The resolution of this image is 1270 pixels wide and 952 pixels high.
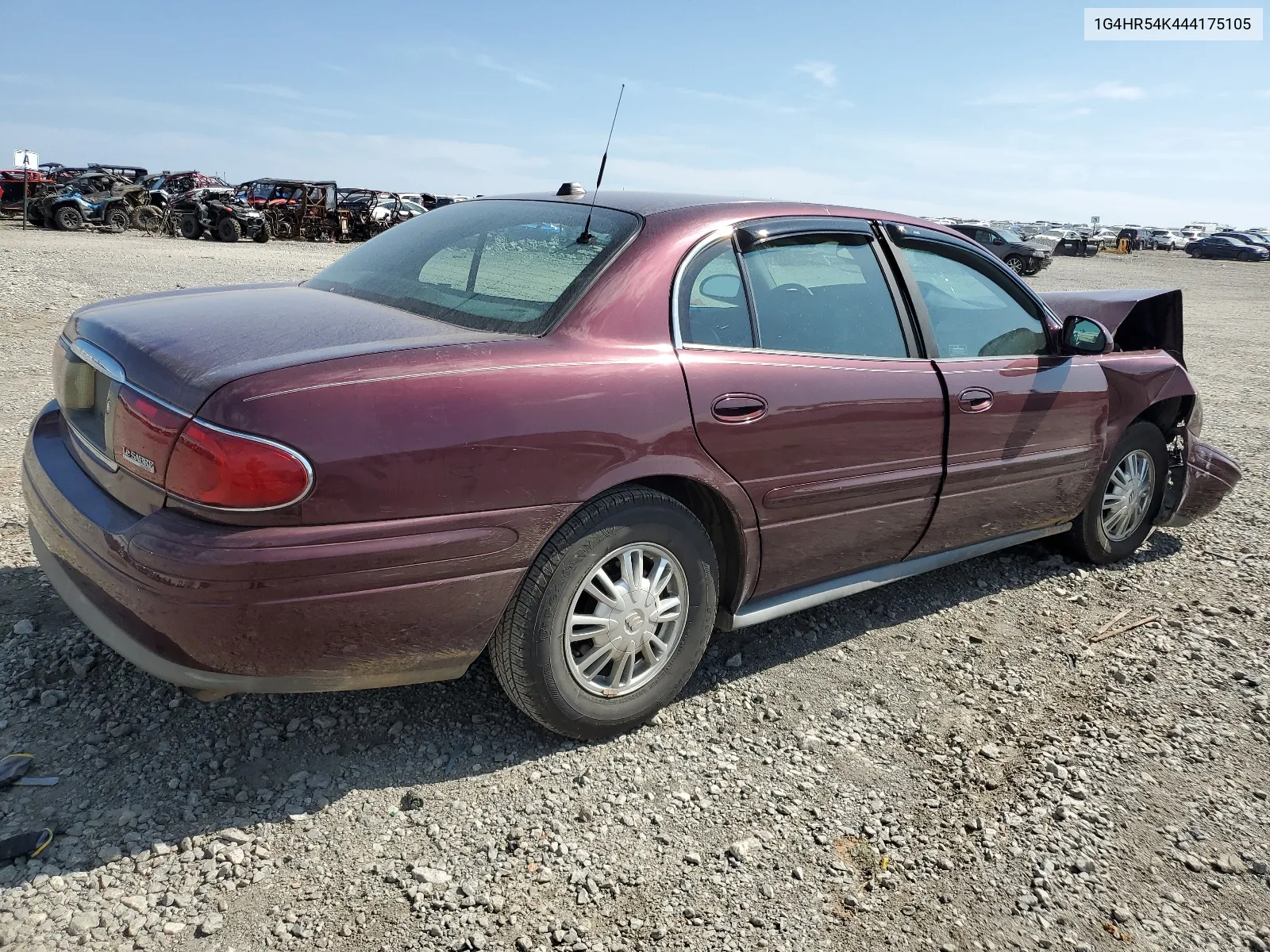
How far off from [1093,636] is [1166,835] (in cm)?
127

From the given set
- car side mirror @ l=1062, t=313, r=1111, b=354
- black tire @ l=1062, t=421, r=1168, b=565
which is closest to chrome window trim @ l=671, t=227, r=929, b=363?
car side mirror @ l=1062, t=313, r=1111, b=354

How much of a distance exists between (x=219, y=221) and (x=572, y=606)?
25.5 meters

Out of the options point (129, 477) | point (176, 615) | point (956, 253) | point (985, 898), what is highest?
point (956, 253)

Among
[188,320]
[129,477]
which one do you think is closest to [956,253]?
[188,320]

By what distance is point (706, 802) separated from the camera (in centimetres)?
255

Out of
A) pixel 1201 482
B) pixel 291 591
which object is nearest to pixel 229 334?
pixel 291 591

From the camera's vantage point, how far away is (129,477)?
227 centimetres

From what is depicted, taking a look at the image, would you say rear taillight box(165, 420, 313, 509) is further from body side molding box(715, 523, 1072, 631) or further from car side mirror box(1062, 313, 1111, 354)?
car side mirror box(1062, 313, 1111, 354)

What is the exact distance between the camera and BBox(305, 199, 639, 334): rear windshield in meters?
2.65

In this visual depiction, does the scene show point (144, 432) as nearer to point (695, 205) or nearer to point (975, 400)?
point (695, 205)

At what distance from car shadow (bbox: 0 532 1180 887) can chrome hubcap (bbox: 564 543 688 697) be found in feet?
0.90

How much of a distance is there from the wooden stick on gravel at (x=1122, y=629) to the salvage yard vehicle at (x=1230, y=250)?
55.2 metres

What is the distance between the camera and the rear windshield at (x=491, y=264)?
2.65 metres

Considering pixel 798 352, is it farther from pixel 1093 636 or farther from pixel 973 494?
pixel 1093 636
